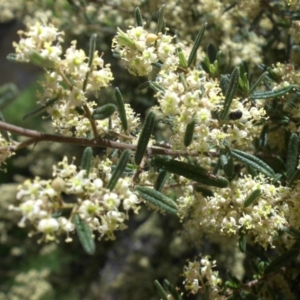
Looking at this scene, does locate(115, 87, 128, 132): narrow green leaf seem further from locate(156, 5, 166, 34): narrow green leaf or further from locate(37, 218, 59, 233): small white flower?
locate(37, 218, 59, 233): small white flower

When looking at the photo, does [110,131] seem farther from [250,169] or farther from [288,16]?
[288,16]

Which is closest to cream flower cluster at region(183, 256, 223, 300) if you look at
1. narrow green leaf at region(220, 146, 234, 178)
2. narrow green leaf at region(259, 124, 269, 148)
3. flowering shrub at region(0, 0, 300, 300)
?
flowering shrub at region(0, 0, 300, 300)

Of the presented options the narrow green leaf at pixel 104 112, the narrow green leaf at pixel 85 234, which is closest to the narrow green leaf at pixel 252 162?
the narrow green leaf at pixel 104 112

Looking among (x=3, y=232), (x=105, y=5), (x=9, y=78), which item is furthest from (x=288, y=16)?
(x=9, y=78)

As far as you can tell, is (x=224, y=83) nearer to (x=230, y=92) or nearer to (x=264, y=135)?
(x=230, y=92)

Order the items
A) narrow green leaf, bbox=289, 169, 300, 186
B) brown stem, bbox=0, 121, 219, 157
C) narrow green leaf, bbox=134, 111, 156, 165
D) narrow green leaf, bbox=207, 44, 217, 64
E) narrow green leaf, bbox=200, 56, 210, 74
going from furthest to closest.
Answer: narrow green leaf, bbox=207, 44, 217, 64, narrow green leaf, bbox=200, 56, 210, 74, narrow green leaf, bbox=289, 169, 300, 186, narrow green leaf, bbox=134, 111, 156, 165, brown stem, bbox=0, 121, 219, 157
